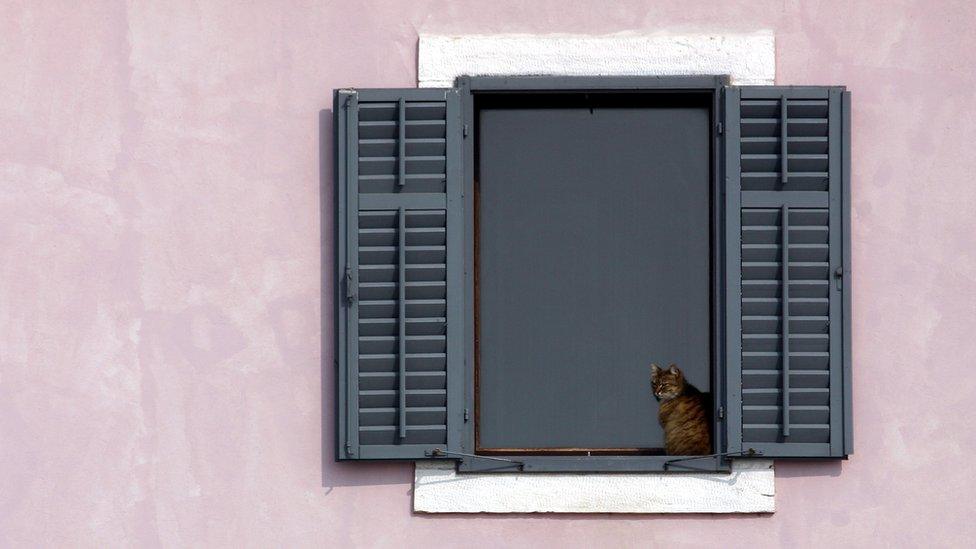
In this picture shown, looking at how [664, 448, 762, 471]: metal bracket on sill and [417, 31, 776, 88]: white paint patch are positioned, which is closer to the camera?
[664, 448, 762, 471]: metal bracket on sill

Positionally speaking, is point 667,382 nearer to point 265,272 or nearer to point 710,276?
point 710,276

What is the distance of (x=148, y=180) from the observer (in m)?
7.03

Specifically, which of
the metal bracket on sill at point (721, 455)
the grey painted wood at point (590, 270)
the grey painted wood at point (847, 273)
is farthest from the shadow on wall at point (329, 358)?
the grey painted wood at point (847, 273)

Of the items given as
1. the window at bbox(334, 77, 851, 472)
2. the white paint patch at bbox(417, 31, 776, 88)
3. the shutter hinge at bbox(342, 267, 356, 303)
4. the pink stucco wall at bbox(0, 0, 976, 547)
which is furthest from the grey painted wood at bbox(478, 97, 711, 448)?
the shutter hinge at bbox(342, 267, 356, 303)

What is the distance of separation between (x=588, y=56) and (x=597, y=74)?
0.07 m

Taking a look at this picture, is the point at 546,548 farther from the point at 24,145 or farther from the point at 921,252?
the point at 24,145

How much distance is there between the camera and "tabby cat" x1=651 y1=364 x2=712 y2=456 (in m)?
6.98

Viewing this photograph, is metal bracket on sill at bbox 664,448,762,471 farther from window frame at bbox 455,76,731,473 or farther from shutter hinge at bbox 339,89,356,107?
shutter hinge at bbox 339,89,356,107

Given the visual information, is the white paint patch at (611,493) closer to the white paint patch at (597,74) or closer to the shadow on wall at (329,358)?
the white paint patch at (597,74)

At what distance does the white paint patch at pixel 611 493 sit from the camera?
22.5 feet

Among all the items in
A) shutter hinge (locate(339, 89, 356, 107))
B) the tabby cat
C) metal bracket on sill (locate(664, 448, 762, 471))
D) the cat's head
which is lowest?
metal bracket on sill (locate(664, 448, 762, 471))

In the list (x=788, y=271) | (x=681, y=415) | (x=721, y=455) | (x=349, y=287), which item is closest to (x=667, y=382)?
(x=681, y=415)

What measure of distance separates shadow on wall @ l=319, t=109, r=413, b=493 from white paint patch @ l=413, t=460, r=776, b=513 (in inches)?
6.3

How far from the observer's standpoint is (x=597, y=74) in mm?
7012
